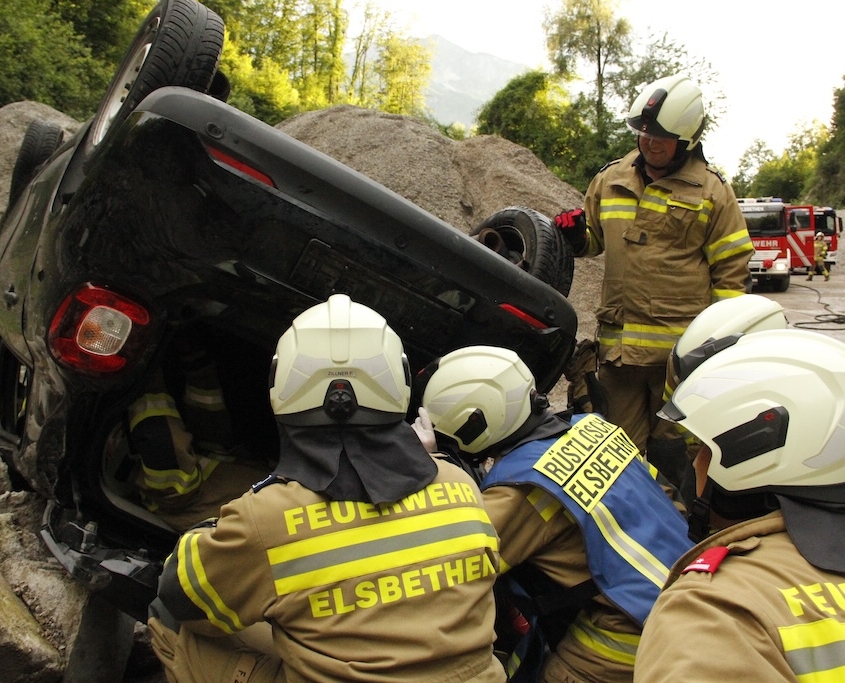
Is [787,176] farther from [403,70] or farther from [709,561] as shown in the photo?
[709,561]

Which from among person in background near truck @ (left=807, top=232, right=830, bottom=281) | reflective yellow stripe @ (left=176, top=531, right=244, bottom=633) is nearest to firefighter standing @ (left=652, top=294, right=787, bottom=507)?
reflective yellow stripe @ (left=176, top=531, right=244, bottom=633)

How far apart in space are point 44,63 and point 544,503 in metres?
14.7

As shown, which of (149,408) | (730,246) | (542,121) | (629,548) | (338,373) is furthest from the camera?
(542,121)

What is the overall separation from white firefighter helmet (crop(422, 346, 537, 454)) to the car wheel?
7.77 ft

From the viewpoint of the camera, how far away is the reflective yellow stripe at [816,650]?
1140mm

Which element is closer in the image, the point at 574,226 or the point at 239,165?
the point at 239,165

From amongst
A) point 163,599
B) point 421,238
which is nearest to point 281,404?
point 163,599

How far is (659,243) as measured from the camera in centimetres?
362

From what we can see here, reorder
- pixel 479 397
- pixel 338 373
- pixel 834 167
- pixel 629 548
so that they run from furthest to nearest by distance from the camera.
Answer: pixel 834 167
pixel 479 397
pixel 629 548
pixel 338 373

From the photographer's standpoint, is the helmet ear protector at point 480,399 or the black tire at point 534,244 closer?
the helmet ear protector at point 480,399

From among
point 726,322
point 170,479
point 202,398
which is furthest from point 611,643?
point 202,398

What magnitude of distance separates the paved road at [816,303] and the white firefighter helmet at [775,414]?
345 inches

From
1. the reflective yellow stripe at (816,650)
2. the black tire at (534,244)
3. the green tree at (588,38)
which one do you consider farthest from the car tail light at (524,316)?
the green tree at (588,38)

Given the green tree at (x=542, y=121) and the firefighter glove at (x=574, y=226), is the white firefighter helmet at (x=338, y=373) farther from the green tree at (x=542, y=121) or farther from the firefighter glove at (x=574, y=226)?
the green tree at (x=542, y=121)
